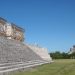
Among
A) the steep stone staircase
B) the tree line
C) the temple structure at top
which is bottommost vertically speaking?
the steep stone staircase

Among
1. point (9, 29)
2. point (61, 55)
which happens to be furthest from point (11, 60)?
point (61, 55)

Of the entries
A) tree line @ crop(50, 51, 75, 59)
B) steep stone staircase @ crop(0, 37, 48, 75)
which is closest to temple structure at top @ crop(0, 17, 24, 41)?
steep stone staircase @ crop(0, 37, 48, 75)

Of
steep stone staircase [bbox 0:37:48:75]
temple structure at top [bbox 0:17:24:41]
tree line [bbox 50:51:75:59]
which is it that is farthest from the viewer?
tree line [bbox 50:51:75:59]

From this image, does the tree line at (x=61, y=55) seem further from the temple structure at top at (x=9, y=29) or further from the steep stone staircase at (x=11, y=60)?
the steep stone staircase at (x=11, y=60)

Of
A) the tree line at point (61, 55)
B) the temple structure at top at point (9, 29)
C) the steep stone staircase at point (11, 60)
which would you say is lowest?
the steep stone staircase at point (11, 60)

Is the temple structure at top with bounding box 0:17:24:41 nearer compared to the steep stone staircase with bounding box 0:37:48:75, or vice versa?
the steep stone staircase with bounding box 0:37:48:75

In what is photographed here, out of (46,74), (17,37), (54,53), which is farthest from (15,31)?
(46,74)

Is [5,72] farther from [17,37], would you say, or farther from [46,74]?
[17,37]

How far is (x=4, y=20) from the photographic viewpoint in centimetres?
4347

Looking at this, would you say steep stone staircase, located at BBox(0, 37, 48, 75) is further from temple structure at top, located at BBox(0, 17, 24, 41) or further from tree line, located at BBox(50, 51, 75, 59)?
tree line, located at BBox(50, 51, 75, 59)

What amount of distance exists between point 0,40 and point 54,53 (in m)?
49.0

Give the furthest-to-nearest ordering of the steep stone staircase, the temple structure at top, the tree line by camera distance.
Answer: the tree line < the temple structure at top < the steep stone staircase

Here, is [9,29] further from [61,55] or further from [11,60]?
[61,55]

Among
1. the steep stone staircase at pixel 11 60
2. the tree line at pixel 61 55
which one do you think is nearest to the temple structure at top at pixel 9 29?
the steep stone staircase at pixel 11 60
